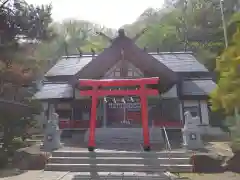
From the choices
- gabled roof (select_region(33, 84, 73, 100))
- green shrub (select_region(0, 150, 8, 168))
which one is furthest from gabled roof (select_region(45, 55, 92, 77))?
green shrub (select_region(0, 150, 8, 168))

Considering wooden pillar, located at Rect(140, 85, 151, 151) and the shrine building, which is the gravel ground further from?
the shrine building

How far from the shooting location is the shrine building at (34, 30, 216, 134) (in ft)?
57.2

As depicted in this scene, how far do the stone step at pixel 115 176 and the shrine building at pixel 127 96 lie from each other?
6984 mm

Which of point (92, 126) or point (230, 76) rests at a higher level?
point (230, 76)

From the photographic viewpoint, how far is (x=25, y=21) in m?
13.6

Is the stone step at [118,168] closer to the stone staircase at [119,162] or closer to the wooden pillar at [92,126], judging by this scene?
the stone staircase at [119,162]

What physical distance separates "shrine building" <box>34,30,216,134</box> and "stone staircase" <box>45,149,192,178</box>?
557 cm

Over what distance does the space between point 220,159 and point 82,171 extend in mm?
5533

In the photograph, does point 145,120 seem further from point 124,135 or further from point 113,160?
point 124,135

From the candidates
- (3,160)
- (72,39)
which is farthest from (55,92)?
(72,39)

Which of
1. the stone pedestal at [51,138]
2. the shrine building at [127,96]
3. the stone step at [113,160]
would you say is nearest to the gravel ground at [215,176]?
the stone step at [113,160]

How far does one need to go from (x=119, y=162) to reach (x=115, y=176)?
4.43ft

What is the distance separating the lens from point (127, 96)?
58.3ft

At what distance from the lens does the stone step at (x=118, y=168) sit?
10.2m
